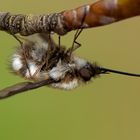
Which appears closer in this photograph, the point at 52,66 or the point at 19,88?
the point at 19,88

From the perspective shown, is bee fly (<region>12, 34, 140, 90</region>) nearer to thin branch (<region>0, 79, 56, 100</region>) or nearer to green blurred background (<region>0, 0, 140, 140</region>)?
thin branch (<region>0, 79, 56, 100</region>)

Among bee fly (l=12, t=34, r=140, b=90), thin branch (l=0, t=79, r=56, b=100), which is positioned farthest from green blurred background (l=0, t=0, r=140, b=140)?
thin branch (l=0, t=79, r=56, b=100)

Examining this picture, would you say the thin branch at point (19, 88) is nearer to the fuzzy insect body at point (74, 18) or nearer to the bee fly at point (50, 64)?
the bee fly at point (50, 64)

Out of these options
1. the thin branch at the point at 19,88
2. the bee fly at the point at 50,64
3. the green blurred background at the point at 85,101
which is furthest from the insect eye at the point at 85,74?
the green blurred background at the point at 85,101

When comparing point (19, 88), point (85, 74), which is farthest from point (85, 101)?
point (19, 88)

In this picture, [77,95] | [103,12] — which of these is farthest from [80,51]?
[103,12]

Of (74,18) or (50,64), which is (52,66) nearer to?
(50,64)
